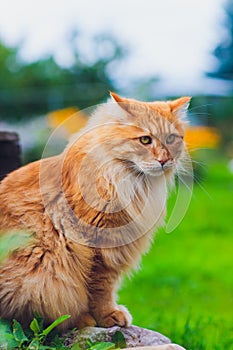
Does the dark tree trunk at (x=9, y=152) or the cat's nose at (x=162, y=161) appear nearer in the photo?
the cat's nose at (x=162, y=161)

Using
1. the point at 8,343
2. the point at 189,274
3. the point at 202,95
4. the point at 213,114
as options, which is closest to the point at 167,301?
the point at 189,274

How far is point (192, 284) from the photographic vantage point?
5043 mm

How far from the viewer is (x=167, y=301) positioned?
4.63 m

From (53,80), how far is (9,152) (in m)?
9.04

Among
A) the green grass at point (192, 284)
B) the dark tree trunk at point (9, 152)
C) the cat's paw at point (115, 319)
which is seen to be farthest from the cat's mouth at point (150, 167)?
the dark tree trunk at point (9, 152)

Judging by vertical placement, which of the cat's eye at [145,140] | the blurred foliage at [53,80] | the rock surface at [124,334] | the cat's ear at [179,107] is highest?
the blurred foliage at [53,80]

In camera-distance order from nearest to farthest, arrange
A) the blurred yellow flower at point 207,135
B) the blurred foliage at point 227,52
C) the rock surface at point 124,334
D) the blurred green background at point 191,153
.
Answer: the rock surface at point 124,334
the blurred green background at point 191,153
the blurred yellow flower at point 207,135
the blurred foliage at point 227,52

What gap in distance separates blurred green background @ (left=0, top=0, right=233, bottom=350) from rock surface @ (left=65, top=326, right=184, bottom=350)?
1.49ft

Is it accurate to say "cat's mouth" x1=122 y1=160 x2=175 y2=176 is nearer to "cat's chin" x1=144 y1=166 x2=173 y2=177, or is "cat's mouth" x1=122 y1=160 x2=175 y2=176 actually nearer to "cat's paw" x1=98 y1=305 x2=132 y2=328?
"cat's chin" x1=144 y1=166 x2=173 y2=177

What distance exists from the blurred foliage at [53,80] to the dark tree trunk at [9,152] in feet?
23.7

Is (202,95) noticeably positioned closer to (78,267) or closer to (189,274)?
(189,274)

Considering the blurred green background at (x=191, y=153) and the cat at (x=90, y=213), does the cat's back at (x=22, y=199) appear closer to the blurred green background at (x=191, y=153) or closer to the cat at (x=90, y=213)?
the cat at (x=90, y=213)

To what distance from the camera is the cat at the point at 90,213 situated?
2.47 m

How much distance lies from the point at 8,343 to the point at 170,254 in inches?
150
